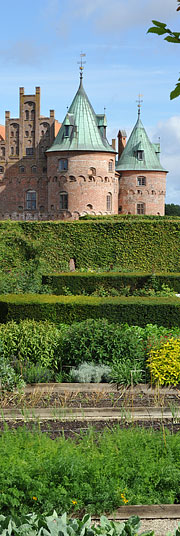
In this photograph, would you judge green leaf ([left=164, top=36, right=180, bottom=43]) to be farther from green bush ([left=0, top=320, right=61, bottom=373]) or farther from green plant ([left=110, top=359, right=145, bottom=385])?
green bush ([left=0, top=320, right=61, bottom=373])

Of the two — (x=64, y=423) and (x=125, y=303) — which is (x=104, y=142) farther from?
(x=64, y=423)

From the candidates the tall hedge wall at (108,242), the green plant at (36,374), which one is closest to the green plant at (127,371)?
the green plant at (36,374)

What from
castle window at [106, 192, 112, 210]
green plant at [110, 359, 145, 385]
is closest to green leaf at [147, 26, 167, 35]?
green plant at [110, 359, 145, 385]

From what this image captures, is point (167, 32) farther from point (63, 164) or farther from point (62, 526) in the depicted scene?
point (63, 164)

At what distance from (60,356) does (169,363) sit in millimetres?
1602

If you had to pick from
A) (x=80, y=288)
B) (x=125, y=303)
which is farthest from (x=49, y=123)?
(x=125, y=303)

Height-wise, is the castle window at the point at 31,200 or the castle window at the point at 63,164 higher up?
the castle window at the point at 63,164

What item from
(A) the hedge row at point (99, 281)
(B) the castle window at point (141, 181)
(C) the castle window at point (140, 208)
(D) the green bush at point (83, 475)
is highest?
(B) the castle window at point (141, 181)

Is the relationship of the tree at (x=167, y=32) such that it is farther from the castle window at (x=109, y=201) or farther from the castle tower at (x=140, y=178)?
the castle tower at (x=140, y=178)

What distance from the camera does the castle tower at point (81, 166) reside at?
42.9 metres

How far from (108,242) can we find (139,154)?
2352 cm

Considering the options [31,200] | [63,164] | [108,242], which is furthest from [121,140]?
[108,242]

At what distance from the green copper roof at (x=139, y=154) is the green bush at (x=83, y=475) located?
42.4 meters

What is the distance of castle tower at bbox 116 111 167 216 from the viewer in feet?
153
